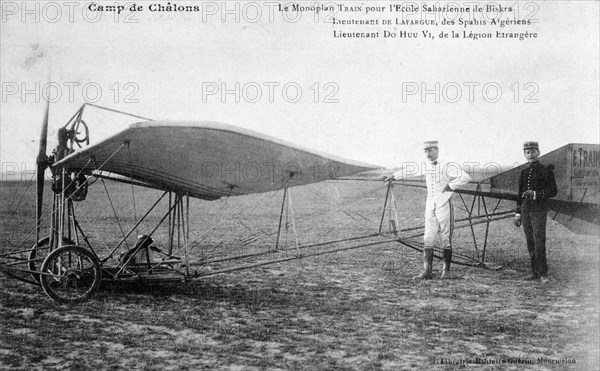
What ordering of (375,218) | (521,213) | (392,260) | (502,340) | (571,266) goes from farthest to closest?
(375,218) < (392,260) < (571,266) < (521,213) < (502,340)

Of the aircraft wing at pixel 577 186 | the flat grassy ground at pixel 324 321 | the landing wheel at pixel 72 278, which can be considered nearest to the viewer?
the flat grassy ground at pixel 324 321

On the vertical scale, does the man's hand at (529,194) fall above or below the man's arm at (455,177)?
below

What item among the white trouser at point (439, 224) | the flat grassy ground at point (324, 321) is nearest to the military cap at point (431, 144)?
the white trouser at point (439, 224)

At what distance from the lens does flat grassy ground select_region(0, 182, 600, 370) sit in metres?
3.84

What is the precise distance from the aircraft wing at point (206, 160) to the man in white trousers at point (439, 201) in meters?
2.05

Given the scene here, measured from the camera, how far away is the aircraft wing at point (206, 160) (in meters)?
4.52

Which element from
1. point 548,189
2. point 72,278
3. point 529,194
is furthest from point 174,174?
point 548,189

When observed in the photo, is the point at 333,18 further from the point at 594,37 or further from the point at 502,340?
the point at 502,340

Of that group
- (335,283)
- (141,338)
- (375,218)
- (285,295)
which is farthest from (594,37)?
(375,218)

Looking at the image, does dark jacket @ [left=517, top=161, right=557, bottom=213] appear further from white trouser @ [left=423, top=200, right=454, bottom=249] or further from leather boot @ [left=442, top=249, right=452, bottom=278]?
leather boot @ [left=442, top=249, right=452, bottom=278]

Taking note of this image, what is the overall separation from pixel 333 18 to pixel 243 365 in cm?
544

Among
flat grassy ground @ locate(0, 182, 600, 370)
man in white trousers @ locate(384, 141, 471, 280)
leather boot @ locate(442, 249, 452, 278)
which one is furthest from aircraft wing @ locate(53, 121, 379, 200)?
leather boot @ locate(442, 249, 452, 278)

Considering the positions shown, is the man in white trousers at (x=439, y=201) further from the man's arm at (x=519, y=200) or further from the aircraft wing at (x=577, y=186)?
the man's arm at (x=519, y=200)

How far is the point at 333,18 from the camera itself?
7293mm
